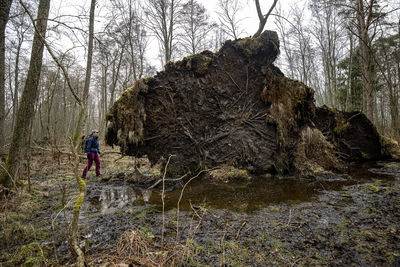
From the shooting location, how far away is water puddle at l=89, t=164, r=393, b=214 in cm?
410

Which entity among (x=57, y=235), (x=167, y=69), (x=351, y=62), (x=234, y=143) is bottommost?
(x=57, y=235)

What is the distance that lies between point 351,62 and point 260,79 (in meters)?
12.6

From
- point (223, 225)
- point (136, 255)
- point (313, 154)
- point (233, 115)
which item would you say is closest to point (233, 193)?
point (223, 225)

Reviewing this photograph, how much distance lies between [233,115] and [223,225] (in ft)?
15.2

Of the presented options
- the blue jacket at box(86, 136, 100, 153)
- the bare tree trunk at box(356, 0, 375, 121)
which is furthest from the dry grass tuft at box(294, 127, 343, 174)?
the blue jacket at box(86, 136, 100, 153)

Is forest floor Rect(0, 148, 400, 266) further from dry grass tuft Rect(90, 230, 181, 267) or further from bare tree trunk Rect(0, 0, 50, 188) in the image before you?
bare tree trunk Rect(0, 0, 50, 188)

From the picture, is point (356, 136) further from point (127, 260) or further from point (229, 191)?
point (127, 260)

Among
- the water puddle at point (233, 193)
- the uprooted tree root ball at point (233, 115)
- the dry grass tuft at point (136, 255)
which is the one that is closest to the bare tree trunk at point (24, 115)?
the water puddle at point (233, 193)

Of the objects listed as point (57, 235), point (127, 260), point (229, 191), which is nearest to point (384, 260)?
point (127, 260)

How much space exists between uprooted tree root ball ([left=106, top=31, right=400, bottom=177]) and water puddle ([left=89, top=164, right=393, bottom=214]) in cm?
90

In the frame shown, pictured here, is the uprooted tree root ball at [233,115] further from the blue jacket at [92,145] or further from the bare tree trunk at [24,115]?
the bare tree trunk at [24,115]

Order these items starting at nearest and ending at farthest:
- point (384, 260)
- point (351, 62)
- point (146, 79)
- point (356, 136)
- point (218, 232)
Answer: point (384, 260) → point (218, 232) → point (146, 79) → point (356, 136) → point (351, 62)

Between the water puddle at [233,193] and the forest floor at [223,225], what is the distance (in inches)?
1.0

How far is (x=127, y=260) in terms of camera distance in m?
1.84
